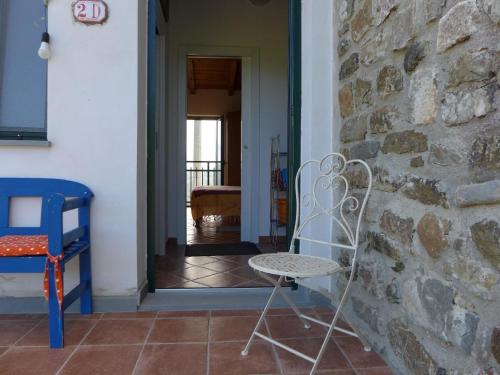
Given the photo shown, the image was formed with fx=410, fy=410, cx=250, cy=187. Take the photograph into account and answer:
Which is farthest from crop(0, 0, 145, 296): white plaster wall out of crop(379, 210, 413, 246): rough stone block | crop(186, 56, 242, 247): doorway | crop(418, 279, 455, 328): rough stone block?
crop(186, 56, 242, 247): doorway

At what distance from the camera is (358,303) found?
2090 mm

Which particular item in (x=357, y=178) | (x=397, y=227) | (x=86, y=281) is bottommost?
(x=86, y=281)

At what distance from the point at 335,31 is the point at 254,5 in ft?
8.43

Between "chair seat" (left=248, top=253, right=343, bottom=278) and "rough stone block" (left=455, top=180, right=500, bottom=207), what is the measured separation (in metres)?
0.61

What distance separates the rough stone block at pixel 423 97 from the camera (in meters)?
1.43

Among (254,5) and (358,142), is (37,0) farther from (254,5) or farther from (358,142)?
(254,5)

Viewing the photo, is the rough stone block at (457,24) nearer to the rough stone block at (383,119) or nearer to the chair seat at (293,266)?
the rough stone block at (383,119)

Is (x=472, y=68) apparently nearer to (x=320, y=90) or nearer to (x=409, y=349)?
(x=409, y=349)

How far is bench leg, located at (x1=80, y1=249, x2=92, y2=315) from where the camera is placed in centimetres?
236

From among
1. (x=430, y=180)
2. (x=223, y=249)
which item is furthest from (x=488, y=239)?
(x=223, y=249)

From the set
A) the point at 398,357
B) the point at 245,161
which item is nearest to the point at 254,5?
the point at 245,161

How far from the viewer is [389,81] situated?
1.75 meters

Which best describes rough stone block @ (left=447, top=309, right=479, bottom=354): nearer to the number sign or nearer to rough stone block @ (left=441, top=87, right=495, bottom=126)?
rough stone block @ (left=441, top=87, right=495, bottom=126)

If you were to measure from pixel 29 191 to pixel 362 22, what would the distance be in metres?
2.03
